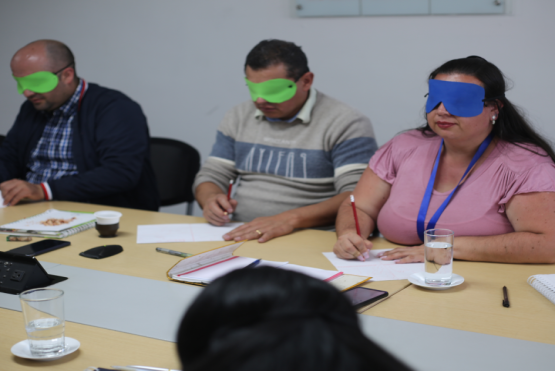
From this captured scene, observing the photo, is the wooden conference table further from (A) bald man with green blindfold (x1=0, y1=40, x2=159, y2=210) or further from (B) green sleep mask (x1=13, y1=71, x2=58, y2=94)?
(B) green sleep mask (x1=13, y1=71, x2=58, y2=94)

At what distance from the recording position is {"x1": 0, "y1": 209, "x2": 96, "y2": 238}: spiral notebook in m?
1.85

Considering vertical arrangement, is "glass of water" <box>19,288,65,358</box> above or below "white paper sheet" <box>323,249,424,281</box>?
above

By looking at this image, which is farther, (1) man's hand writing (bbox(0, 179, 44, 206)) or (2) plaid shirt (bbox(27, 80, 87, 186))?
(2) plaid shirt (bbox(27, 80, 87, 186))

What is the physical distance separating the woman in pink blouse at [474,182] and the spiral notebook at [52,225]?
3.07ft

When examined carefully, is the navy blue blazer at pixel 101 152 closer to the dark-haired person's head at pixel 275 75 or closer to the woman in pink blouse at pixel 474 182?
the dark-haired person's head at pixel 275 75

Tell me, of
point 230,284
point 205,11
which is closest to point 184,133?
Answer: point 205,11

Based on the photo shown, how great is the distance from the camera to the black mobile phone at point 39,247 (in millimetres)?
1632

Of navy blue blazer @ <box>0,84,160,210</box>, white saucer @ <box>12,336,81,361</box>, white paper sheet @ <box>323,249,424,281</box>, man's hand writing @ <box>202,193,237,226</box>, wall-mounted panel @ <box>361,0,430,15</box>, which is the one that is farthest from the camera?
wall-mounted panel @ <box>361,0,430,15</box>

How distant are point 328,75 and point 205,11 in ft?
3.21

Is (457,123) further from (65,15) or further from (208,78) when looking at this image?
(65,15)

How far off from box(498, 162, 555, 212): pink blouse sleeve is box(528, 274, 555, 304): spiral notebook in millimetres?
290

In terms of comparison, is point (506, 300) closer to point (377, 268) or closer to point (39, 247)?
point (377, 268)

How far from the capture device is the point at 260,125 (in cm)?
239

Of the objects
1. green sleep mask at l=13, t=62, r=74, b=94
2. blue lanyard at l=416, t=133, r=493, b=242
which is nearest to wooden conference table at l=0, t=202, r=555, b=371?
blue lanyard at l=416, t=133, r=493, b=242
